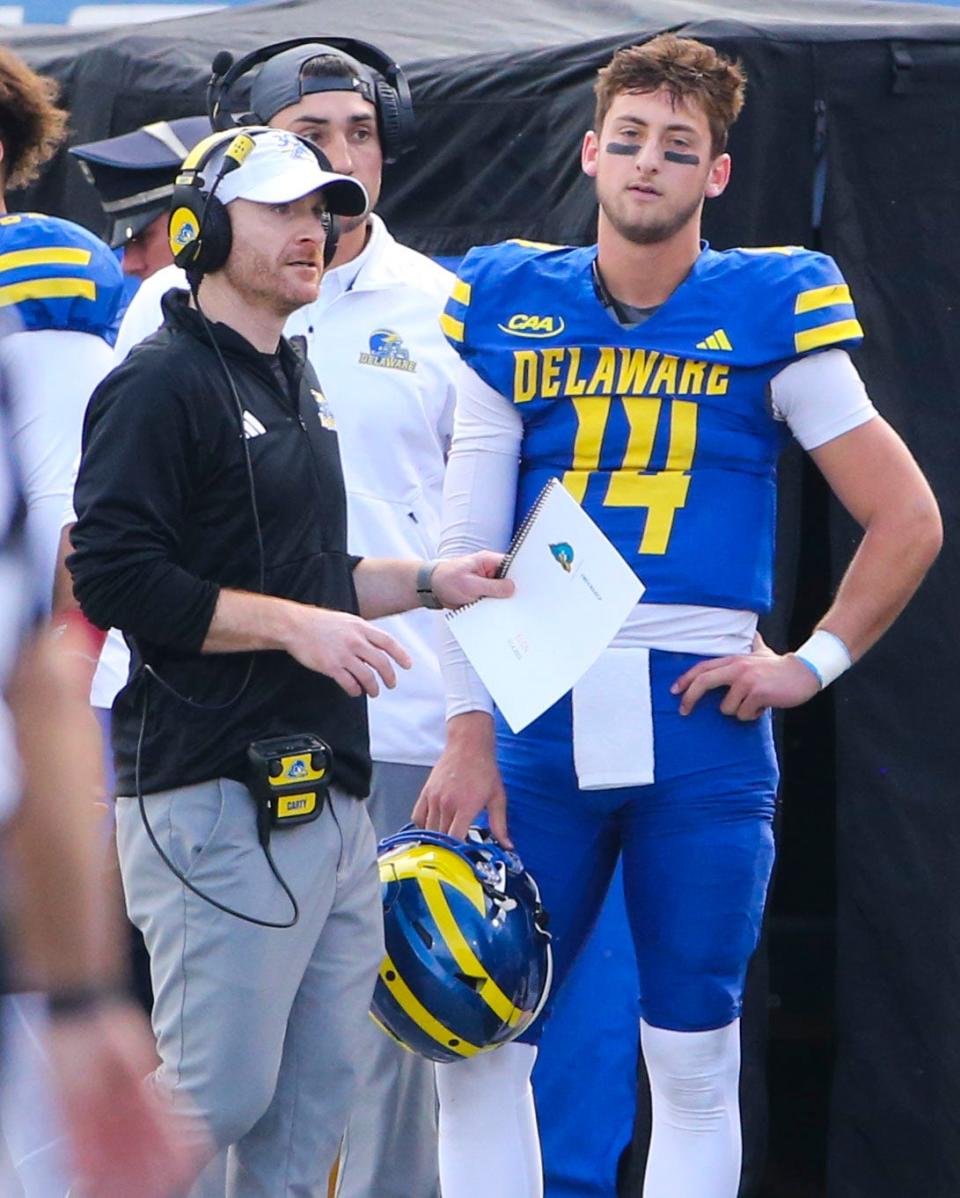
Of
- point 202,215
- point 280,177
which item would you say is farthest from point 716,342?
point 202,215

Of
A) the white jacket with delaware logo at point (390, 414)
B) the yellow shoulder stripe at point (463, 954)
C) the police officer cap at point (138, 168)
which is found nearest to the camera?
the yellow shoulder stripe at point (463, 954)

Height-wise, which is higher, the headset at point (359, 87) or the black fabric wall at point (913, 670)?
the headset at point (359, 87)

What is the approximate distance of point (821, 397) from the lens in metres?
3.29

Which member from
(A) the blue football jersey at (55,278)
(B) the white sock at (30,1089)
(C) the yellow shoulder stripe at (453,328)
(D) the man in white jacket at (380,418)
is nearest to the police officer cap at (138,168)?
(D) the man in white jacket at (380,418)

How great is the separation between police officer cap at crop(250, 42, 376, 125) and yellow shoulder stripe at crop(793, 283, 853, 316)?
0.94 m

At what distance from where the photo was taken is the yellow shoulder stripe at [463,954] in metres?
3.17

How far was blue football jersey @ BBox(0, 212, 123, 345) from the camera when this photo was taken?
11.4 ft

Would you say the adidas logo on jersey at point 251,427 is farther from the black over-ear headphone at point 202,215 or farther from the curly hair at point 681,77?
the curly hair at point 681,77

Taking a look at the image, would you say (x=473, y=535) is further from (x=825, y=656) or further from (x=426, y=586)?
(x=825, y=656)

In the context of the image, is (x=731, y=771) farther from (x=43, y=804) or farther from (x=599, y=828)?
(x=43, y=804)

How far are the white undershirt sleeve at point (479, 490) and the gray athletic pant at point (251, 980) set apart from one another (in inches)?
16.7

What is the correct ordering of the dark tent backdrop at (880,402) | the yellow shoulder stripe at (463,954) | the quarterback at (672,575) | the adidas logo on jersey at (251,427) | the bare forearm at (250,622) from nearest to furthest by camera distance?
the bare forearm at (250,622)
the adidas logo on jersey at (251,427)
the yellow shoulder stripe at (463,954)
the quarterback at (672,575)
the dark tent backdrop at (880,402)

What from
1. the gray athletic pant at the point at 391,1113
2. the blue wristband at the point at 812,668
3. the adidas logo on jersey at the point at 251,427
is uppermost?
the adidas logo on jersey at the point at 251,427

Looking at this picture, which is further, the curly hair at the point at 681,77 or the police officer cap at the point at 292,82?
the police officer cap at the point at 292,82
